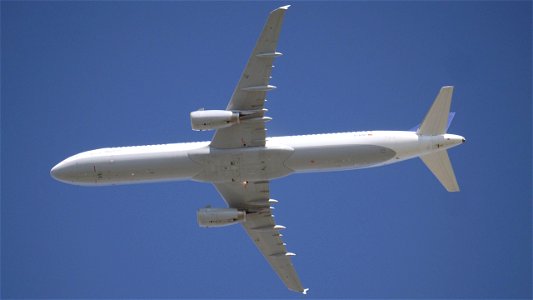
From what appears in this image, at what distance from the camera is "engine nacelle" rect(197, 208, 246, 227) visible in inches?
2039

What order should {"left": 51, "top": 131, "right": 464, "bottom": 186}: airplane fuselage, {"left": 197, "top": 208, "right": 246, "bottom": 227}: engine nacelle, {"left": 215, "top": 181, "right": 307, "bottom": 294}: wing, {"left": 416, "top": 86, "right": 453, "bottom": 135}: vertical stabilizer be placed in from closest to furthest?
1. {"left": 51, "top": 131, "right": 464, "bottom": 186}: airplane fuselage
2. {"left": 416, "top": 86, "right": 453, "bottom": 135}: vertical stabilizer
3. {"left": 197, "top": 208, "right": 246, "bottom": 227}: engine nacelle
4. {"left": 215, "top": 181, "right": 307, "bottom": 294}: wing

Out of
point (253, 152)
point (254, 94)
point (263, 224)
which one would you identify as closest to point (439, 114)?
point (254, 94)

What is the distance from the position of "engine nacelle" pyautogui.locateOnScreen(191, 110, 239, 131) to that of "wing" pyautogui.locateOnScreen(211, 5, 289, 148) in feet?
3.64

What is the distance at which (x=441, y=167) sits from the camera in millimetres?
50375

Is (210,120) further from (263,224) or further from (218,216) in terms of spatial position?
(263,224)

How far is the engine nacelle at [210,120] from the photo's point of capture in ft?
154

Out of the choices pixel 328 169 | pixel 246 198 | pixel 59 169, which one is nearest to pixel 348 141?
pixel 328 169

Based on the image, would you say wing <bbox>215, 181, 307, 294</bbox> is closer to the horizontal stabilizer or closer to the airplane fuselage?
the airplane fuselage

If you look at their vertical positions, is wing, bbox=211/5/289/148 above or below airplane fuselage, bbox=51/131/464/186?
above

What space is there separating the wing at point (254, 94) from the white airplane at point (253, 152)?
0.20ft

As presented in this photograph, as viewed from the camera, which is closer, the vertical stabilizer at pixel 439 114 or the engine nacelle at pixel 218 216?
the vertical stabilizer at pixel 439 114

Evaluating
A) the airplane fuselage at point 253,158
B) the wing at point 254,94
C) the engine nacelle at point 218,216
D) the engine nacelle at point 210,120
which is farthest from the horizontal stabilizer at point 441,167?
the engine nacelle at point 210,120

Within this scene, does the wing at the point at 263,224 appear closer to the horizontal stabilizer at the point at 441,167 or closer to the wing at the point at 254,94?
the wing at the point at 254,94

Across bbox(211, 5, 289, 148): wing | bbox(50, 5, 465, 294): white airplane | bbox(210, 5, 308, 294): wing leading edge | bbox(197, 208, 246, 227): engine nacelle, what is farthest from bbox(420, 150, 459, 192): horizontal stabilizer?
bbox(197, 208, 246, 227): engine nacelle
